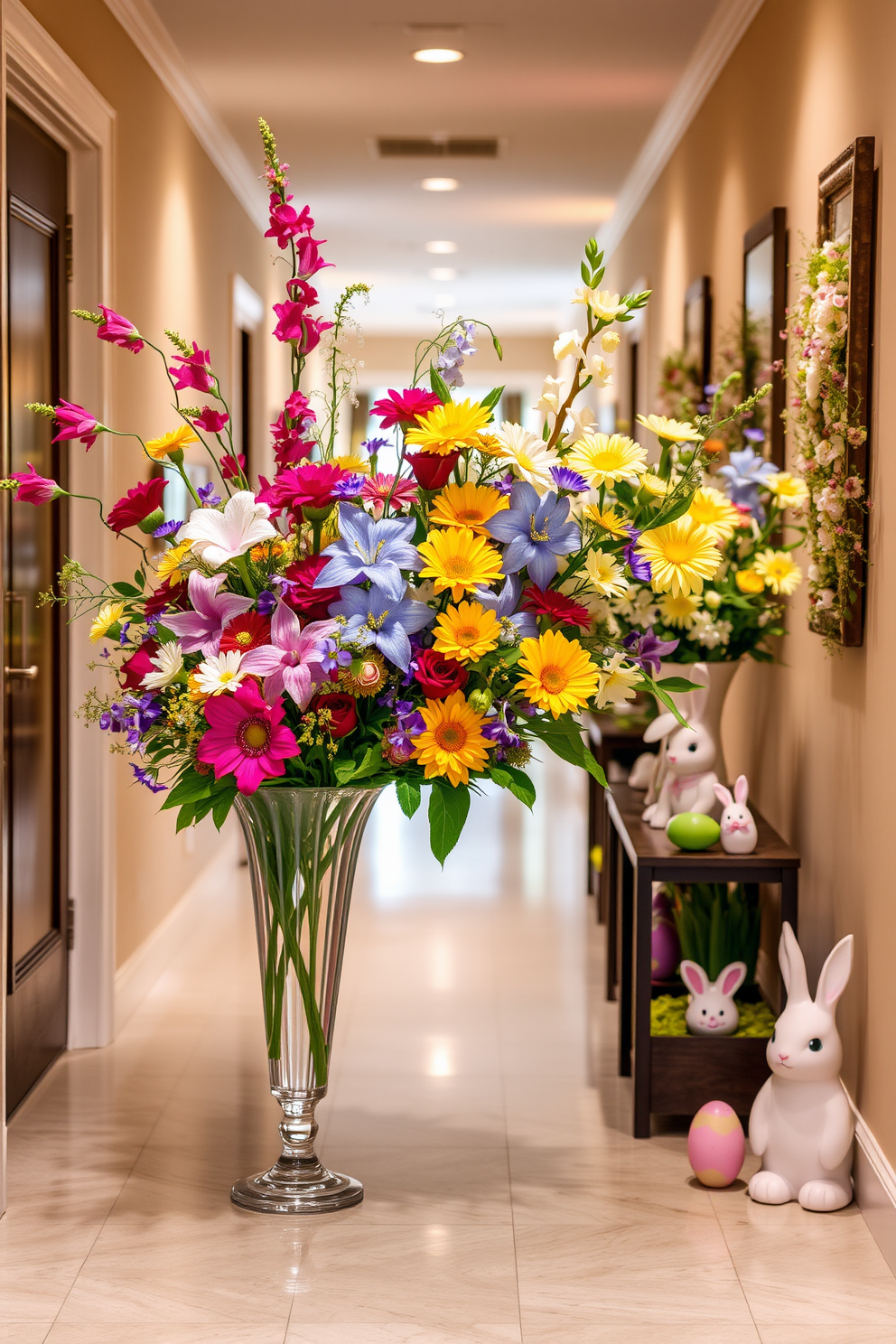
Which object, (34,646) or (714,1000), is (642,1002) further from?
(34,646)

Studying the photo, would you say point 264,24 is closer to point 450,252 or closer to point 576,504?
point 576,504

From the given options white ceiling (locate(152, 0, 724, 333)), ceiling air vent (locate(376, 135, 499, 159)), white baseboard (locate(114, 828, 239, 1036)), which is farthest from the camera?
ceiling air vent (locate(376, 135, 499, 159))

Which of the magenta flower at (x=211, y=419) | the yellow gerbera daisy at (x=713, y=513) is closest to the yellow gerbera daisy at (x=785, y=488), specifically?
the yellow gerbera daisy at (x=713, y=513)

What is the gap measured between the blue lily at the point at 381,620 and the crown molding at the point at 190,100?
217cm

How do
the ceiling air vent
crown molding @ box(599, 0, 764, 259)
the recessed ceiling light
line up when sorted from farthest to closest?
1. the ceiling air vent
2. the recessed ceiling light
3. crown molding @ box(599, 0, 764, 259)

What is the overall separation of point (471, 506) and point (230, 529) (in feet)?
1.22

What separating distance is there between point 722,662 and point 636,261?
11.8 feet

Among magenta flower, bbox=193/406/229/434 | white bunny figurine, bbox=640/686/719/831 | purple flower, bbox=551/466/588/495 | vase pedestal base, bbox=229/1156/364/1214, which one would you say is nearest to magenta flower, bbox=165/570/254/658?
magenta flower, bbox=193/406/229/434

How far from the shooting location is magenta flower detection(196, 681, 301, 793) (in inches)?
86.2

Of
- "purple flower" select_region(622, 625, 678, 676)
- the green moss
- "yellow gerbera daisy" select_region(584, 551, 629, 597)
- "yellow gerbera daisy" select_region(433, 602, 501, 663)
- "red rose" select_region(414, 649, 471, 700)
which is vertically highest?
"yellow gerbera daisy" select_region(584, 551, 629, 597)

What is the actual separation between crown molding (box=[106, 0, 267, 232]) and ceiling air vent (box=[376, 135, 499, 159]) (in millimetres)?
563

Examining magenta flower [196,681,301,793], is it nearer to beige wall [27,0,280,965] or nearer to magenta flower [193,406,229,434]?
magenta flower [193,406,229,434]

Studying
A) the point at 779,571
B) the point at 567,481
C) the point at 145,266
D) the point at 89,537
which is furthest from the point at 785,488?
the point at 145,266

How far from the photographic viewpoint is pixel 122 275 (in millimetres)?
3779
